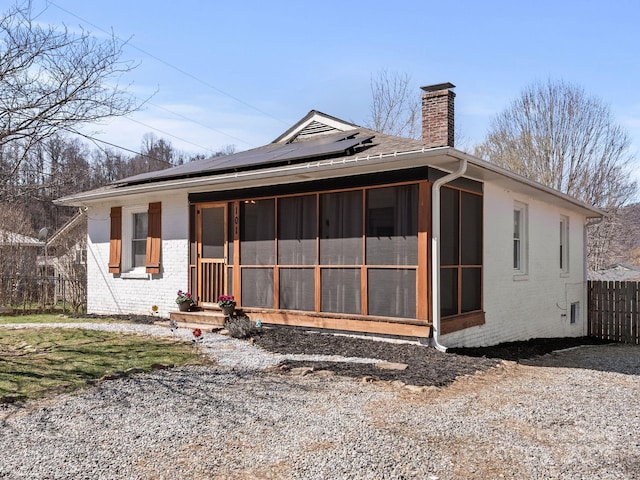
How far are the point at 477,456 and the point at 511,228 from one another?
23.6 ft

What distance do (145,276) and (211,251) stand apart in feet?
6.80

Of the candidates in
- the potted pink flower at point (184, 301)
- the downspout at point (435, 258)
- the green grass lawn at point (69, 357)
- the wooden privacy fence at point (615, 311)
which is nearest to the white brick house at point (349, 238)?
the downspout at point (435, 258)

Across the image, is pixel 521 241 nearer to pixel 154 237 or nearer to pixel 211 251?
pixel 211 251

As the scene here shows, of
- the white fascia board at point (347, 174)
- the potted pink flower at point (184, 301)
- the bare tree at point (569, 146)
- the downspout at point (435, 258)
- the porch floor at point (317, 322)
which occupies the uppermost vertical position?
the bare tree at point (569, 146)

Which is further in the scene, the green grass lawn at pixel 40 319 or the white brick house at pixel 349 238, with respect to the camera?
the green grass lawn at pixel 40 319

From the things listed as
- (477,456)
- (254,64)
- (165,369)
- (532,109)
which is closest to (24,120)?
(165,369)

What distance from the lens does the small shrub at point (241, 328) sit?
8.42 m

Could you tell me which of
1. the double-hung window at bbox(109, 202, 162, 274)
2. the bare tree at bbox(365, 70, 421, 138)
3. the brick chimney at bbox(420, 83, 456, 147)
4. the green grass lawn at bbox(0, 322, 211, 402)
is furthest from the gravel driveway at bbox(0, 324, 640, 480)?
the bare tree at bbox(365, 70, 421, 138)

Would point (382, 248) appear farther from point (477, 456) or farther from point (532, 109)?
point (532, 109)

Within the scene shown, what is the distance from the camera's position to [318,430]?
402cm

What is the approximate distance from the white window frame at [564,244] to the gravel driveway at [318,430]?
7.28 meters

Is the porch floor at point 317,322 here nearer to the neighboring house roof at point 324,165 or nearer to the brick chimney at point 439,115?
the neighboring house roof at point 324,165

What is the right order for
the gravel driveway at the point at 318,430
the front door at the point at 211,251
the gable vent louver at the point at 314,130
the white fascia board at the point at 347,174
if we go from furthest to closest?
the gable vent louver at the point at 314,130
the front door at the point at 211,251
the white fascia board at the point at 347,174
the gravel driveway at the point at 318,430

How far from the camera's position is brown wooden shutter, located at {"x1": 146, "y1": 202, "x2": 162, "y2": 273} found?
10938mm
